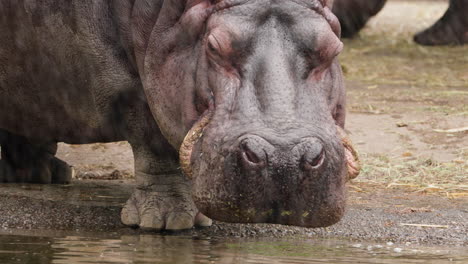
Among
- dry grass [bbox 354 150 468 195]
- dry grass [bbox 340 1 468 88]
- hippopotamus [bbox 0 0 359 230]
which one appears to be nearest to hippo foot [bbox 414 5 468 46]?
dry grass [bbox 340 1 468 88]

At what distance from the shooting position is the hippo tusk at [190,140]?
4266 millimetres

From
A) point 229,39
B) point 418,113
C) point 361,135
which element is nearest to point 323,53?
point 229,39

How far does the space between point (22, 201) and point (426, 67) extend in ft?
21.1

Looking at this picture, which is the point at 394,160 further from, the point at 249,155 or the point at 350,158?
the point at 249,155

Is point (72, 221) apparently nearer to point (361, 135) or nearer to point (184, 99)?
point (184, 99)

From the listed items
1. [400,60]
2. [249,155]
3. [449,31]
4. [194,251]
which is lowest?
[194,251]

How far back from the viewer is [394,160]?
712cm

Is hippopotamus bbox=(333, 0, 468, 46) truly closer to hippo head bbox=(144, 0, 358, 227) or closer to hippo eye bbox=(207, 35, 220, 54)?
hippo head bbox=(144, 0, 358, 227)

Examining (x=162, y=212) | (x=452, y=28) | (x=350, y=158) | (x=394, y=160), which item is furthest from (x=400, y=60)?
(x=350, y=158)

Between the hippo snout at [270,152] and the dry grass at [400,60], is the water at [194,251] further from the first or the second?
the dry grass at [400,60]

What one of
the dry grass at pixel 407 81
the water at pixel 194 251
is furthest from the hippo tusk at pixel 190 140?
the dry grass at pixel 407 81

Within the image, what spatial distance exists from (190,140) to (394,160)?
308 cm

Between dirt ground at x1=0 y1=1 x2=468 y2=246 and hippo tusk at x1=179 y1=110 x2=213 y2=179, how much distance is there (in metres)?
0.70

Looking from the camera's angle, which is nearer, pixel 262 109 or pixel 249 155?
pixel 249 155
